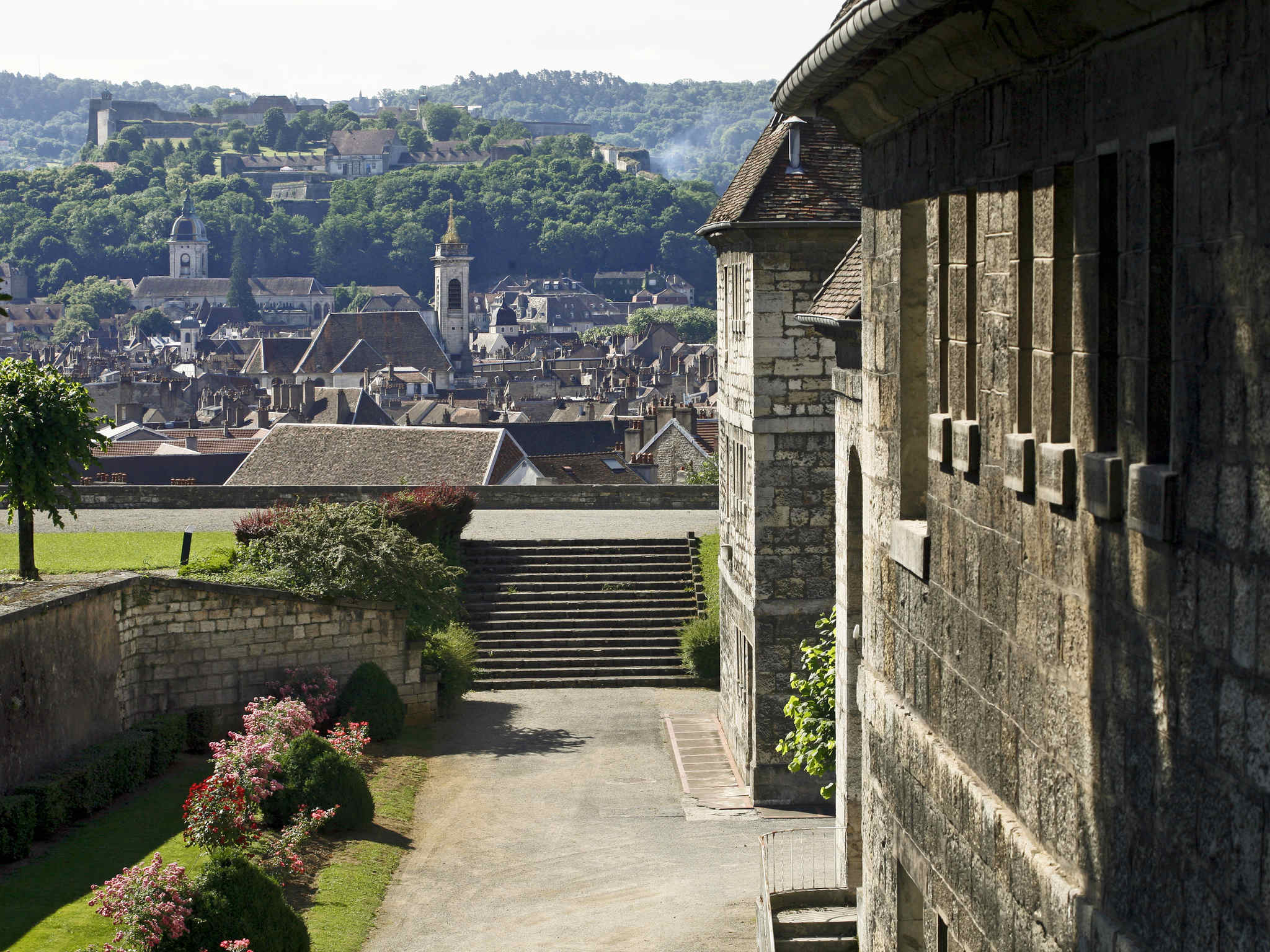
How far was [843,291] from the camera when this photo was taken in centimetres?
1477

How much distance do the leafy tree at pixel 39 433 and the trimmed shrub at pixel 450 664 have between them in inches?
244

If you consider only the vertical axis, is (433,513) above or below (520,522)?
above

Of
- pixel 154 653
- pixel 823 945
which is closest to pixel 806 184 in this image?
pixel 154 653

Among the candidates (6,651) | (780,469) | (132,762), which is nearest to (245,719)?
(132,762)

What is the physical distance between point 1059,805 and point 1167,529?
153cm

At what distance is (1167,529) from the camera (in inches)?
189

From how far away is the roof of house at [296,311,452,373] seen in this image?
11575 cm

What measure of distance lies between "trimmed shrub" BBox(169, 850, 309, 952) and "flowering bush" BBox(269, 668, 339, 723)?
366 inches

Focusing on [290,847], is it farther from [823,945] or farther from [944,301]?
[944,301]

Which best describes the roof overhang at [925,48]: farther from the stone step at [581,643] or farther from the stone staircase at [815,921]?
the stone step at [581,643]

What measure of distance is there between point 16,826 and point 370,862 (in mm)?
3592

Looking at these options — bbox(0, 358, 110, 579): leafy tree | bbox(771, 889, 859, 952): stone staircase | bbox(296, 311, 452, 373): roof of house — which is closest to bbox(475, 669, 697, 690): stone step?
bbox(0, 358, 110, 579): leafy tree

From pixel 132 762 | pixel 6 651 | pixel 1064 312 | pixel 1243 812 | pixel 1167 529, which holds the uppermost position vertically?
pixel 1064 312

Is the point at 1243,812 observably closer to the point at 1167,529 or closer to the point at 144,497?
the point at 1167,529
